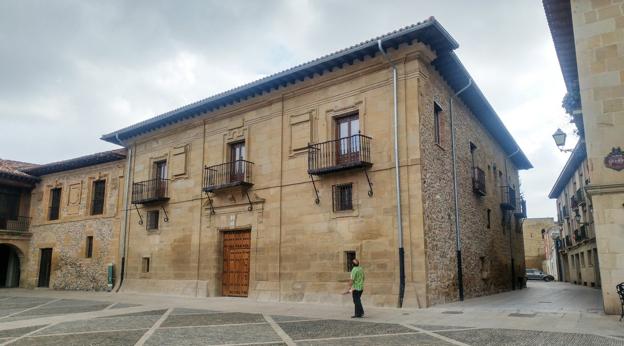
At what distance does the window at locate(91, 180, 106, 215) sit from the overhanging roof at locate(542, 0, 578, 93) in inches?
741

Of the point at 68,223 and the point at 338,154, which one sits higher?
the point at 338,154

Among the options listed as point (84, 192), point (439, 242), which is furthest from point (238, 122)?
point (84, 192)

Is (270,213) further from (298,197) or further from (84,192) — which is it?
(84,192)

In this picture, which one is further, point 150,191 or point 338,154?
point 150,191

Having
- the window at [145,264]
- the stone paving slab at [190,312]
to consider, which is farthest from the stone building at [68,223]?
the stone paving slab at [190,312]

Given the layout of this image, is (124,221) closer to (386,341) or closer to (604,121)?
(386,341)

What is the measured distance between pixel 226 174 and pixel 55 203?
491 inches

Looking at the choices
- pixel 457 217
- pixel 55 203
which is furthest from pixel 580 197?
pixel 55 203

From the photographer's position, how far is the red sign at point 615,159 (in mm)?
9664

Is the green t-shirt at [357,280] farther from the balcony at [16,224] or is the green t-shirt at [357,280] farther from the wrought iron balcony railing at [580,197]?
the balcony at [16,224]

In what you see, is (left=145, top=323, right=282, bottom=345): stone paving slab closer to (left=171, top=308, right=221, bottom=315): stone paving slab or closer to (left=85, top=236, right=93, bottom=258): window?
(left=171, top=308, right=221, bottom=315): stone paving slab

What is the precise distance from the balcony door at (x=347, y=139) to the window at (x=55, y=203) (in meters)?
16.4

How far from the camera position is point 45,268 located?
76.9 feet

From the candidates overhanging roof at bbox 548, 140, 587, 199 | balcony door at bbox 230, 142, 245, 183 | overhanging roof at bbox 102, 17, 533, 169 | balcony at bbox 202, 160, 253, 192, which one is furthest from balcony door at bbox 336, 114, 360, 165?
overhanging roof at bbox 548, 140, 587, 199
